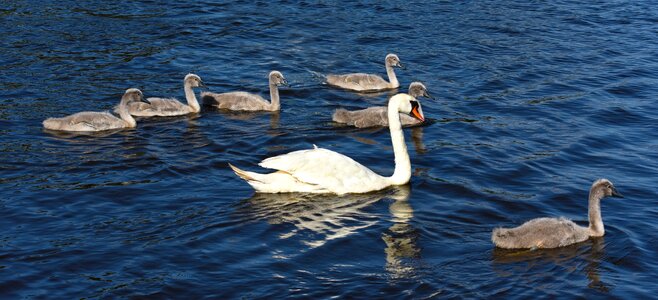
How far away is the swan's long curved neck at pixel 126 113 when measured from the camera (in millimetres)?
18297

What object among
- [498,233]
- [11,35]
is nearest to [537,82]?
[498,233]

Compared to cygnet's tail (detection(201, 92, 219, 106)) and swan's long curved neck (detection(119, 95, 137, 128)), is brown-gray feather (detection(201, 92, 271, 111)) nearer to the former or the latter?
cygnet's tail (detection(201, 92, 219, 106))

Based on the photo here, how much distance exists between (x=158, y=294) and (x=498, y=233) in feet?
14.1

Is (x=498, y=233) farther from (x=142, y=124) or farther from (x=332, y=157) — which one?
(x=142, y=124)

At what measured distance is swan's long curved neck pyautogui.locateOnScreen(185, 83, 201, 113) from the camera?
19531 mm

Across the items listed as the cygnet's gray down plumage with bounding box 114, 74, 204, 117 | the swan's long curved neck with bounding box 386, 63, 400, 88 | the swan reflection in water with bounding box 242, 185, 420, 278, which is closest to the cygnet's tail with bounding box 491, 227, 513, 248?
the swan reflection in water with bounding box 242, 185, 420, 278

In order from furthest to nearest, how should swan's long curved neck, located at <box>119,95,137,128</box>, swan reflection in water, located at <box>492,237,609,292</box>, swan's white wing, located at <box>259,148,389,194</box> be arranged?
swan's long curved neck, located at <box>119,95,137,128</box> → swan's white wing, located at <box>259,148,389,194</box> → swan reflection in water, located at <box>492,237,609,292</box>

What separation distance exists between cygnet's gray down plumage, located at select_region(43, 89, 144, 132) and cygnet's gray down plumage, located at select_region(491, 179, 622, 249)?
769 centimetres

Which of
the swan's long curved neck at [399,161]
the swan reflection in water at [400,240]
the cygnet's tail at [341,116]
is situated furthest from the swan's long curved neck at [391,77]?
the swan reflection in water at [400,240]

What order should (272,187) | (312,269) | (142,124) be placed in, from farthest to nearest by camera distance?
(142,124)
(272,187)
(312,269)

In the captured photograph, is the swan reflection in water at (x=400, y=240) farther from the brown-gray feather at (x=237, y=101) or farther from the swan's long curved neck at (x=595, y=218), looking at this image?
the brown-gray feather at (x=237, y=101)

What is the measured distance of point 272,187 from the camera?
14914 millimetres

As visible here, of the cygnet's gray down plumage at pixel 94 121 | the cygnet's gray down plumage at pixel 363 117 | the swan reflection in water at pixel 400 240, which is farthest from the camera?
the cygnet's gray down plumage at pixel 363 117

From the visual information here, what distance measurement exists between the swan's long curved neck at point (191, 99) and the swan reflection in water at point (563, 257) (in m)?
8.05
